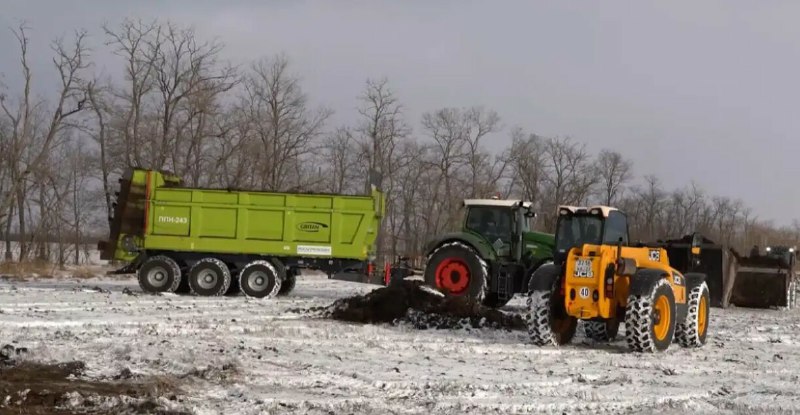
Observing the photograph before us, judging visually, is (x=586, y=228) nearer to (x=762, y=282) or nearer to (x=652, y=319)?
(x=652, y=319)

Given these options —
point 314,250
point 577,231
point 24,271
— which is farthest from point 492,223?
point 24,271

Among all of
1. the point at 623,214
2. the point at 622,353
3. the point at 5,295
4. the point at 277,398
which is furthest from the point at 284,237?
the point at 277,398

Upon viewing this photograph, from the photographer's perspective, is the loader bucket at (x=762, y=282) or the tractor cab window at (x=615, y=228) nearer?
the tractor cab window at (x=615, y=228)

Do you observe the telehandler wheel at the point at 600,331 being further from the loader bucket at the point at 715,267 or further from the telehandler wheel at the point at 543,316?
the loader bucket at the point at 715,267

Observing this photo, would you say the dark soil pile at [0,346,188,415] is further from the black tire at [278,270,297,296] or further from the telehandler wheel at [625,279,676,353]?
the black tire at [278,270,297,296]

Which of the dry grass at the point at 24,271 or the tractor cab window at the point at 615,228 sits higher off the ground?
the tractor cab window at the point at 615,228

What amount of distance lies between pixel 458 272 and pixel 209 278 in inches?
261

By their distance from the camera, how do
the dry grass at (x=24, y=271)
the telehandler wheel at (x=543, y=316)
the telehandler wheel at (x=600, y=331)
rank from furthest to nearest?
1. the dry grass at (x=24, y=271)
2. the telehandler wheel at (x=600, y=331)
3. the telehandler wheel at (x=543, y=316)

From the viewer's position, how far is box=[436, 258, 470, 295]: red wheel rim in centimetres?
1716

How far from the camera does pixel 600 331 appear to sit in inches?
512

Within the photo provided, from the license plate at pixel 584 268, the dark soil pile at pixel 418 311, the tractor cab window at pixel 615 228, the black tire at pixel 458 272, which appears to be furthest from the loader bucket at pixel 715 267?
the license plate at pixel 584 268

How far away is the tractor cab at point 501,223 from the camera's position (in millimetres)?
17516

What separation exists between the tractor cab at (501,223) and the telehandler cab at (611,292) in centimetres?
453

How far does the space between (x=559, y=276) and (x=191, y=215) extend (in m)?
11.3
